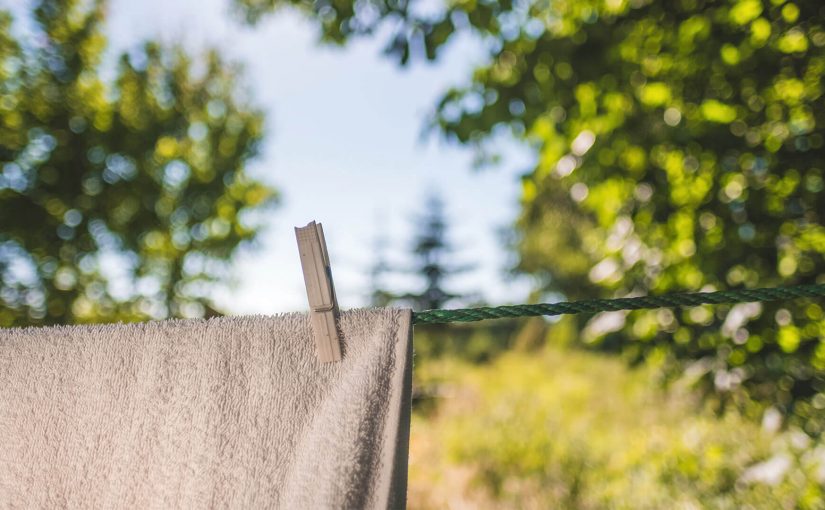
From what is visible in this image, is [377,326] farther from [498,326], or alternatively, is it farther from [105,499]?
[498,326]

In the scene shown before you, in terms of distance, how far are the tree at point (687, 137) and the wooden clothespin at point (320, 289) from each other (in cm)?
163

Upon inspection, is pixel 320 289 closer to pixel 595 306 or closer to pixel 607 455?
pixel 595 306

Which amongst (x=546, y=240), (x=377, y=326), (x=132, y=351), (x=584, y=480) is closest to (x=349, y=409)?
(x=377, y=326)

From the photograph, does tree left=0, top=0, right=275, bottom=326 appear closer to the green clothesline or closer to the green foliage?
the green foliage

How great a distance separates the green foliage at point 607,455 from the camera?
3816 mm

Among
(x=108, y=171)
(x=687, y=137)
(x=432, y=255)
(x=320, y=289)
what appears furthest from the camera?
(x=432, y=255)

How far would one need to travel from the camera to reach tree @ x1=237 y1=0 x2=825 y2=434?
8.63 feet

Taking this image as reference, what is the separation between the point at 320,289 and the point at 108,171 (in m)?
13.2

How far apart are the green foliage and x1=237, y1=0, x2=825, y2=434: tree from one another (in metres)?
0.53

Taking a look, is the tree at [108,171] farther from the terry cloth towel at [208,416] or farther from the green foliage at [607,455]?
the terry cloth towel at [208,416]

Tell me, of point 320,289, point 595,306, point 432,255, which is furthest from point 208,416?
point 432,255

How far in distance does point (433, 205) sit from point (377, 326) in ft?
89.0

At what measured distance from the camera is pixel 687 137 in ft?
9.05

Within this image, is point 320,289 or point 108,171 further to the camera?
point 108,171
